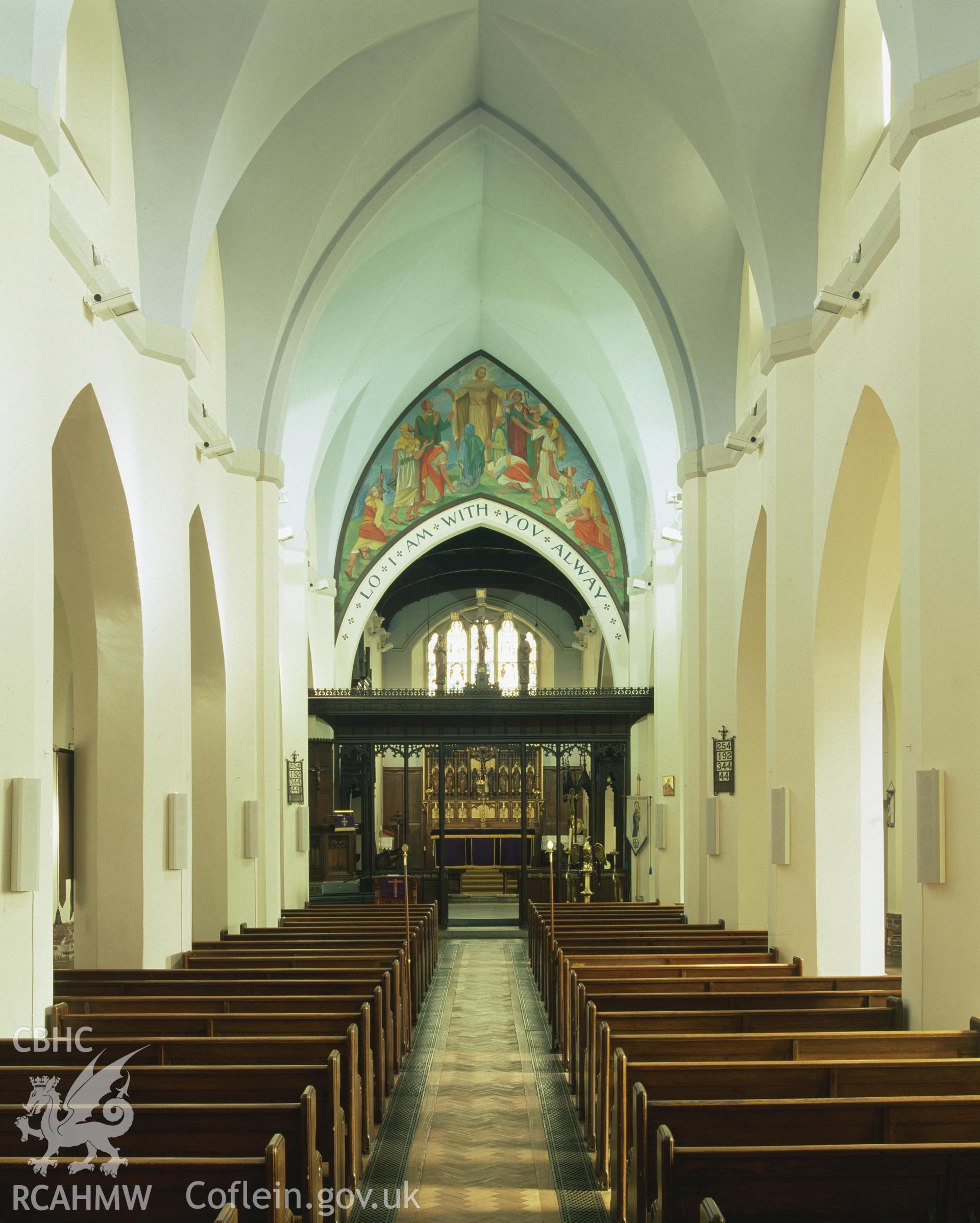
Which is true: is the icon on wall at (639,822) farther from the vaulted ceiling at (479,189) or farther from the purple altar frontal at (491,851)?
the vaulted ceiling at (479,189)

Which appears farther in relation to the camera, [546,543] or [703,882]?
[546,543]

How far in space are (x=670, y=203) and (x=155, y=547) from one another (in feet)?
21.6

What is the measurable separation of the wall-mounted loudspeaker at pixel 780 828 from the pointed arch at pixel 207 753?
17.9ft

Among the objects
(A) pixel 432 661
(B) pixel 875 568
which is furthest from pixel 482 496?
(B) pixel 875 568

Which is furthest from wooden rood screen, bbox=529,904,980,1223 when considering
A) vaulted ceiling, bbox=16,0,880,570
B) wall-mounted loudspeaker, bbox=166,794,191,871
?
vaulted ceiling, bbox=16,0,880,570

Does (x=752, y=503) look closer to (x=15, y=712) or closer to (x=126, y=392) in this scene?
(x=126, y=392)

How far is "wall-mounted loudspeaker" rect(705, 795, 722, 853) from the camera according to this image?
12.4m

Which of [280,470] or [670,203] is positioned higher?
[670,203]

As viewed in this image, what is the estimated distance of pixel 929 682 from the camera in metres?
6.36

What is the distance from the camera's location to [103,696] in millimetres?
9273

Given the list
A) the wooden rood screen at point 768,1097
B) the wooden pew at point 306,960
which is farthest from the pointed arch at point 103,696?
the wooden rood screen at point 768,1097

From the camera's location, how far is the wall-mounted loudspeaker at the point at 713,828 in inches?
489

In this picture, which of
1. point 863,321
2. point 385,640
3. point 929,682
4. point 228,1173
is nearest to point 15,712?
point 228,1173

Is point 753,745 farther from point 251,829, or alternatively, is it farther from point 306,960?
point 306,960
